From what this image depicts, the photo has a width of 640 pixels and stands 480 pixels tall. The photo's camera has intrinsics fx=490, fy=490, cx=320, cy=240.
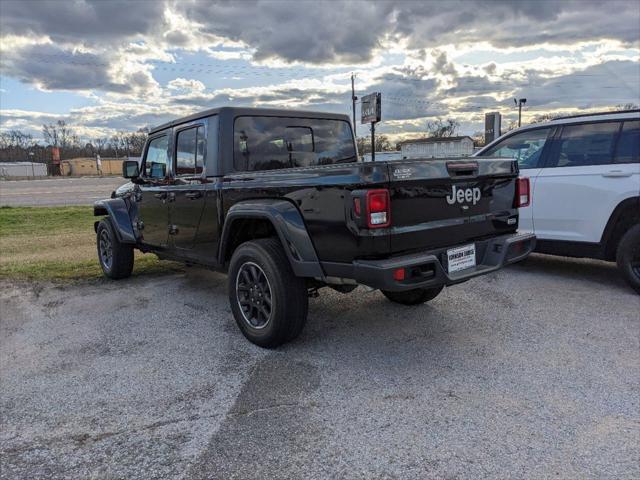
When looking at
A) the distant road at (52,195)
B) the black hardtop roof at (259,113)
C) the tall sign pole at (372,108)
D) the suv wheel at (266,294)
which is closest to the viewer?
the suv wheel at (266,294)

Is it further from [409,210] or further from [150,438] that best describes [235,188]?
[150,438]

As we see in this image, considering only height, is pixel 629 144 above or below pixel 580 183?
above

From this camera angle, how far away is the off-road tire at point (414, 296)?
4.75 metres

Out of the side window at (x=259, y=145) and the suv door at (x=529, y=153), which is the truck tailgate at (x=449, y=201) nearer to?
the side window at (x=259, y=145)

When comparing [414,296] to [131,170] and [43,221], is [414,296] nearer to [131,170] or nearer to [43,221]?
[131,170]

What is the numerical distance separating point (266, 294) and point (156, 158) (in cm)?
264

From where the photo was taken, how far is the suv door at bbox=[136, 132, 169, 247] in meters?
5.28

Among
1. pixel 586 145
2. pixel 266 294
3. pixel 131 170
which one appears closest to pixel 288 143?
pixel 266 294

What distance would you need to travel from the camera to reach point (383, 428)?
2742 mm

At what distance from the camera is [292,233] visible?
351 centimetres

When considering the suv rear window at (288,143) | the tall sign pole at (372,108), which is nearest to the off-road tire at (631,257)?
the suv rear window at (288,143)

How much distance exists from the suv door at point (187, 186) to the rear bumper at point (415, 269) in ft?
6.03

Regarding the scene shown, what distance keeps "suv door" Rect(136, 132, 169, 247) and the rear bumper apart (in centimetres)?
266

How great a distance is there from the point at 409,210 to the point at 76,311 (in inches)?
150
